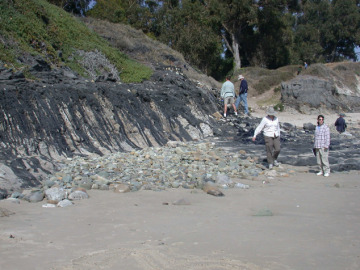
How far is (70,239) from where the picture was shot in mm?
4383

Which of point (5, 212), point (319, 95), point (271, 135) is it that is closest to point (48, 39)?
point (271, 135)

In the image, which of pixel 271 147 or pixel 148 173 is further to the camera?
pixel 271 147

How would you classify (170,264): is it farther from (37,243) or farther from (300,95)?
(300,95)

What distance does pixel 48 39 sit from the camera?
16.0 metres

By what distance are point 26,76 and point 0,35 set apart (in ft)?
8.96

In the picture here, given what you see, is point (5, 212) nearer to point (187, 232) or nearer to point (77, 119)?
point (187, 232)

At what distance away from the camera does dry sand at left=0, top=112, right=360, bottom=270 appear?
12.4ft

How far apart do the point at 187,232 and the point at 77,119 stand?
705cm

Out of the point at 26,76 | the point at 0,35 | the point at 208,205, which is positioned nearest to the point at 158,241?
the point at 208,205

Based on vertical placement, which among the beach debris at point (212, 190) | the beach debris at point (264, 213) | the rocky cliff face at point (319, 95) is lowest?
the beach debris at point (264, 213)

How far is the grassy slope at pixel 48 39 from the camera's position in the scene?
1388 cm

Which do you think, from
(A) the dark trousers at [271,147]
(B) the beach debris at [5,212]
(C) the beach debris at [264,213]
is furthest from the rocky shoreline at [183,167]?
(C) the beach debris at [264,213]

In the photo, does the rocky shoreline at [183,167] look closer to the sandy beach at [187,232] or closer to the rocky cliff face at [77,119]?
the sandy beach at [187,232]

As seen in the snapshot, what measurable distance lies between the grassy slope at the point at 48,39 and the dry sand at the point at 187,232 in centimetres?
865
